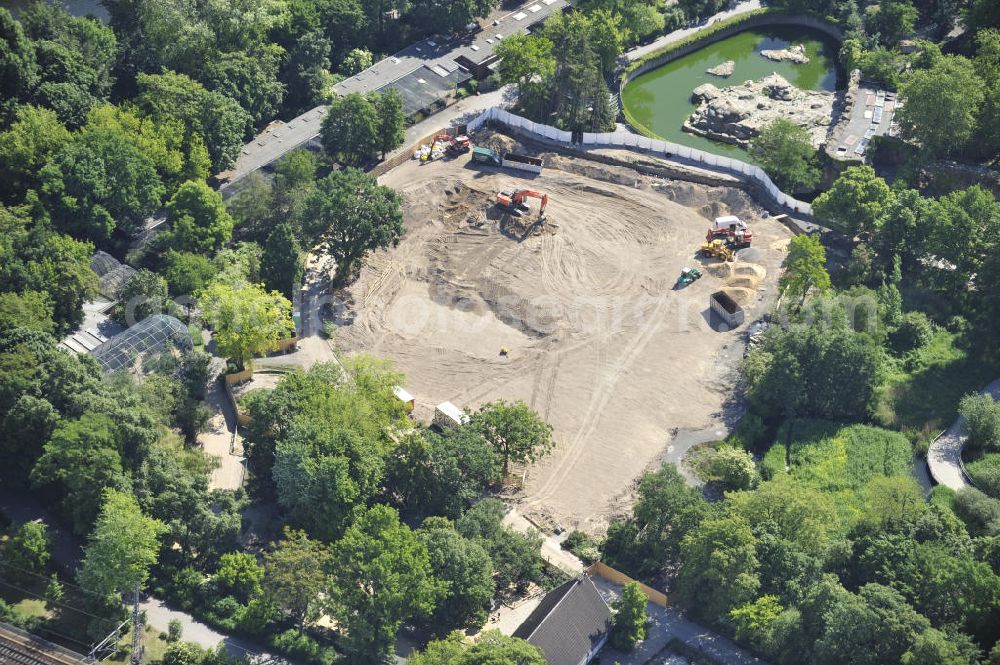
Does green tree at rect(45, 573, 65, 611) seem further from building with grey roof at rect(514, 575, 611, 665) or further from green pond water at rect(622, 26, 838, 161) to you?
green pond water at rect(622, 26, 838, 161)

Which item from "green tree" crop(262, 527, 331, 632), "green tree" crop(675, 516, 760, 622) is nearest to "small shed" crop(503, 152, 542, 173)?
"green tree" crop(675, 516, 760, 622)

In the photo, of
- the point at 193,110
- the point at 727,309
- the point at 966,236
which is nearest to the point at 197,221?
the point at 193,110

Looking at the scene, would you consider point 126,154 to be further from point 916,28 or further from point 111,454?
point 916,28

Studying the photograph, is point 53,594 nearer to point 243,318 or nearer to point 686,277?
point 243,318

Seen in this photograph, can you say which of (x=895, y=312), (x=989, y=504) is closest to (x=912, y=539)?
(x=989, y=504)

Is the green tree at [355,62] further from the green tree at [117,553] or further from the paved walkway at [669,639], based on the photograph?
the paved walkway at [669,639]
